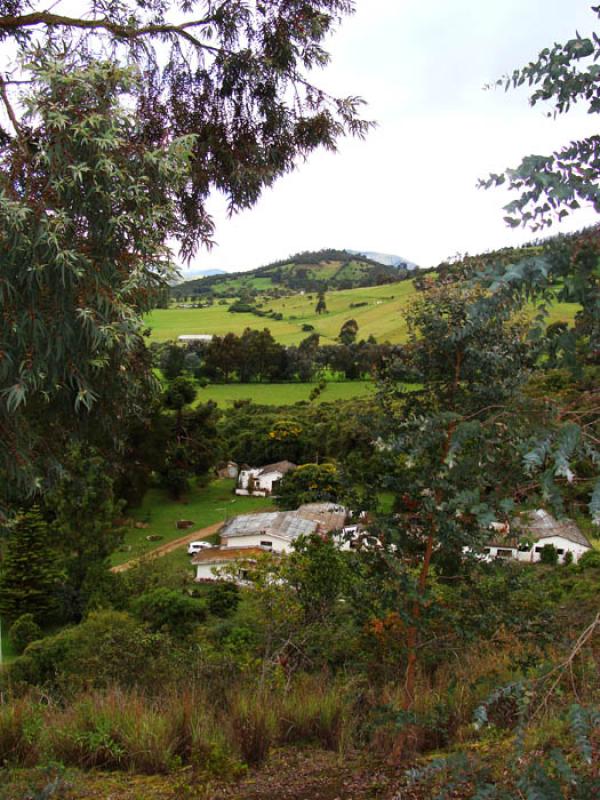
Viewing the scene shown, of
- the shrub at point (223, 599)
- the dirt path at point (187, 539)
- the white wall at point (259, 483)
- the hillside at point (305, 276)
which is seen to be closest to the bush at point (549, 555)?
the shrub at point (223, 599)

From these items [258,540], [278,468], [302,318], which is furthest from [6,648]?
[302,318]

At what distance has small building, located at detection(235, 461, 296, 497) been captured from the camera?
36.0 meters

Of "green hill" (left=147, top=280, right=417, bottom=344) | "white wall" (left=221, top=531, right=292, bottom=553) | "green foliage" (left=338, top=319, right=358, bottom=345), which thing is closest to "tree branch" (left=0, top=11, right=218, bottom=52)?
"white wall" (left=221, top=531, right=292, bottom=553)

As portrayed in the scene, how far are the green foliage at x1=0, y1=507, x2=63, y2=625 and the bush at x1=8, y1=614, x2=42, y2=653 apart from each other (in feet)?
5.68

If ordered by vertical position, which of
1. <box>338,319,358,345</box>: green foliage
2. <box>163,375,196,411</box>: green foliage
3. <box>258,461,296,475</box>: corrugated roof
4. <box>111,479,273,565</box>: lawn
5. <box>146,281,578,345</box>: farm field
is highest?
<box>146,281,578,345</box>: farm field

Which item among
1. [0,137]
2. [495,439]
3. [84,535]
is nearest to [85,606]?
[84,535]

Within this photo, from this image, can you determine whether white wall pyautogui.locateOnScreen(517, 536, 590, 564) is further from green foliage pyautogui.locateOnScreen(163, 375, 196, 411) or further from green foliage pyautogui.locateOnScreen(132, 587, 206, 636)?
green foliage pyautogui.locateOnScreen(163, 375, 196, 411)

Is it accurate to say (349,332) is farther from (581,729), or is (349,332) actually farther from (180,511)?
(581,729)

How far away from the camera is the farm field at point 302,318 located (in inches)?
2133

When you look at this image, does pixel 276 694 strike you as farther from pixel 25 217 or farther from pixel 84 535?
pixel 84 535

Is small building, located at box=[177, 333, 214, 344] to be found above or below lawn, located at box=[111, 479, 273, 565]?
above

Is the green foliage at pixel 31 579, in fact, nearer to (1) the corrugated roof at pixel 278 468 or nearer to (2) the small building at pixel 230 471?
(1) the corrugated roof at pixel 278 468

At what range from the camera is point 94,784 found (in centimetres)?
343

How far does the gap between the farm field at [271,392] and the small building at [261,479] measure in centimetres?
910
